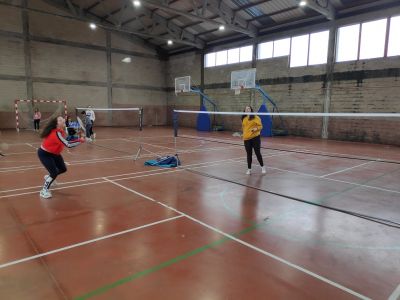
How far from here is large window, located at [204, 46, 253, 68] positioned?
22.1m

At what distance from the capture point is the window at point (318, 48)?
1761cm

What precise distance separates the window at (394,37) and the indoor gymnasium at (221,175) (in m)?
0.07

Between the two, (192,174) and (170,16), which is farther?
(170,16)

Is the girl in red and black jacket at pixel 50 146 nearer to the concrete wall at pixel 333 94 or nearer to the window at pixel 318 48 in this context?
the concrete wall at pixel 333 94

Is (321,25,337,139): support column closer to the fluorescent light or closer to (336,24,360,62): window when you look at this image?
(336,24,360,62): window

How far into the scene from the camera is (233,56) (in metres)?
23.2

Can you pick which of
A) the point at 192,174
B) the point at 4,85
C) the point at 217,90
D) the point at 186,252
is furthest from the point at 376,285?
the point at 4,85

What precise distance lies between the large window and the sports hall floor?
16.5 metres

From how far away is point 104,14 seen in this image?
23.0 metres

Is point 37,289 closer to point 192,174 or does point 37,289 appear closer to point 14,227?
point 14,227

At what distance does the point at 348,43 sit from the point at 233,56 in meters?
8.81

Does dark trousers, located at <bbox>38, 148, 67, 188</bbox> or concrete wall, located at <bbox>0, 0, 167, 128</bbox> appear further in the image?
concrete wall, located at <bbox>0, 0, 167, 128</bbox>

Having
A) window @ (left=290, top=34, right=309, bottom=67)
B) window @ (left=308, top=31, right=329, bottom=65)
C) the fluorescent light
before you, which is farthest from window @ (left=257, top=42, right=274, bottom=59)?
the fluorescent light

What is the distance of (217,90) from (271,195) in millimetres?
19351
